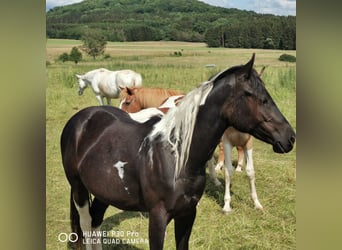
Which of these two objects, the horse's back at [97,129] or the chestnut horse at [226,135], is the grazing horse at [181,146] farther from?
the chestnut horse at [226,135]

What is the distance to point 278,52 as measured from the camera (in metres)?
2.40

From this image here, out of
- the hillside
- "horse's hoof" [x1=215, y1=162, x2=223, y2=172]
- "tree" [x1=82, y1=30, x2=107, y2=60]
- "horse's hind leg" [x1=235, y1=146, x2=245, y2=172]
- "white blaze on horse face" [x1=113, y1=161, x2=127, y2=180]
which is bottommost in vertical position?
"horse's hoof" [x1=215, y1=162, x2=223, y2=172]

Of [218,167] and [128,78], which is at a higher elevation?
[128,78]

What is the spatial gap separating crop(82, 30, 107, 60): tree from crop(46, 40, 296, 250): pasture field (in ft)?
0.13

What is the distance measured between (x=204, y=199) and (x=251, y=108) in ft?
3.27

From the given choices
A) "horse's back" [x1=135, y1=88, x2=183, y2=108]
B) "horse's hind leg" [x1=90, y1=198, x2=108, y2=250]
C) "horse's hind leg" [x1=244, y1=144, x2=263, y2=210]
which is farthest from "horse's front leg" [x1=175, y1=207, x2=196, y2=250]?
"horse's back" [x1=135, y1=88, x2=183, y2=108]

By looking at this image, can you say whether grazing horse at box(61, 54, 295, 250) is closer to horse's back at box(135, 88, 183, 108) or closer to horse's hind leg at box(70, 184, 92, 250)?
horse's hind leg at box(70, 184, 92, 250)

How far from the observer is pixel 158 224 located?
179cm

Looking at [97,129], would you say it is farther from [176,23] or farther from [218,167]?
[218,167]

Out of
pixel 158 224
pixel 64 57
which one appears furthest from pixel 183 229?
pixel 64 57

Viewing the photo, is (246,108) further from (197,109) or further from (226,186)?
(226,186)

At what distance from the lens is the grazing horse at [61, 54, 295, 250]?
1.76 meters

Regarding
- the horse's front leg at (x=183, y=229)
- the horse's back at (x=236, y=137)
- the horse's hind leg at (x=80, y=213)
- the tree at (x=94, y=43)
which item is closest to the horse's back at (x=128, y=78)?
the tree at (x=94, y=43)
